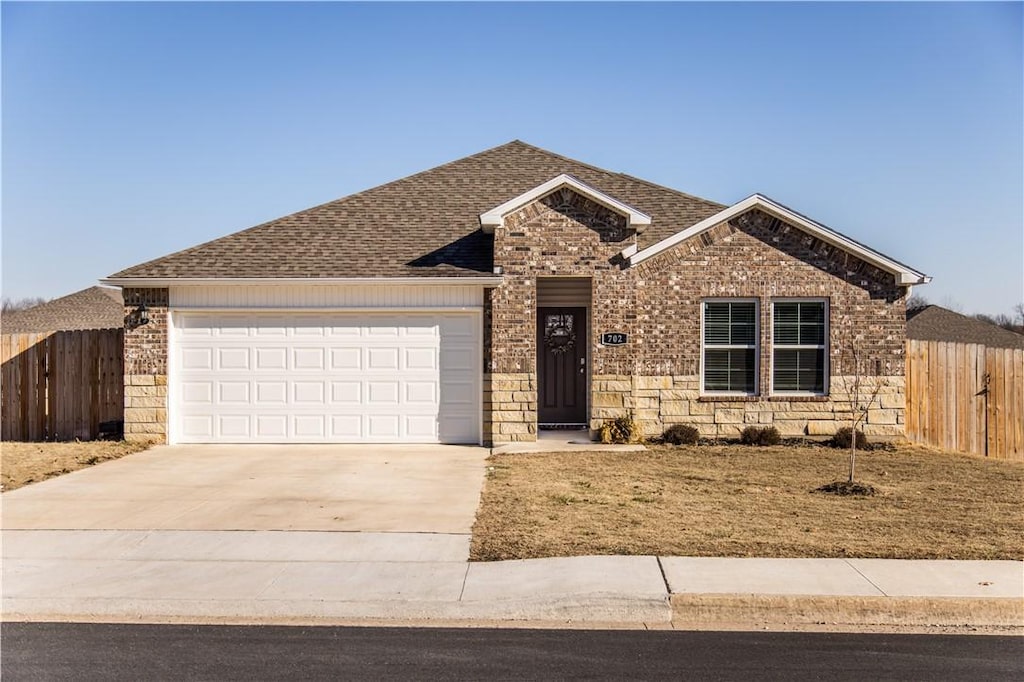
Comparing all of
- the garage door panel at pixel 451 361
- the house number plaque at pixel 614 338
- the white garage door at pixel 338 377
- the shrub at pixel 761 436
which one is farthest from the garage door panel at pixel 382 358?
the shrub at pixel 761 436

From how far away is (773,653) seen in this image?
627cm

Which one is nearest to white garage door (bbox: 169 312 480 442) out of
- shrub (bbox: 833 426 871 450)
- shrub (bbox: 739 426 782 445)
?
shrub (bbox: 739 426 782 445)

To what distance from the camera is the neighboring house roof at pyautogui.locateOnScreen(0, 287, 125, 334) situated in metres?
28.3

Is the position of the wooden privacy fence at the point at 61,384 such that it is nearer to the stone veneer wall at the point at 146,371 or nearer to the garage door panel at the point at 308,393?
the stone veneer wall at the point at 146,371

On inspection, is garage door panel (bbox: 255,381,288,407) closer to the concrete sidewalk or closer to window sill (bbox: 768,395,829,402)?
the concrete sidewalk

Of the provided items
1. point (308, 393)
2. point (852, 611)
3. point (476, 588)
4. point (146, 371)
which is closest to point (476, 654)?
point (476, 588)

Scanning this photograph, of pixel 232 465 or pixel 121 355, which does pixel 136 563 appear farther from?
pixel 121 355

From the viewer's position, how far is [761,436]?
16.6 metres

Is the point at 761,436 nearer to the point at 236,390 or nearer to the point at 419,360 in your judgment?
the point at 419,360

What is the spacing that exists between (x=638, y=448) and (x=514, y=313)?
3476mm

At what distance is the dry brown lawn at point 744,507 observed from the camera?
8.79 meters

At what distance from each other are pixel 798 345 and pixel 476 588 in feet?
37.0

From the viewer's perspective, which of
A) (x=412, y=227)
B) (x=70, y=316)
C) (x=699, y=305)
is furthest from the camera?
(x=70, y=316)

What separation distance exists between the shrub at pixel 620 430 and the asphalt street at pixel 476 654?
9909mm
